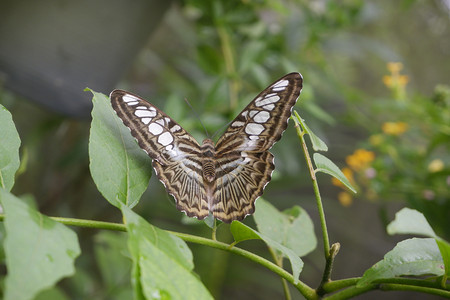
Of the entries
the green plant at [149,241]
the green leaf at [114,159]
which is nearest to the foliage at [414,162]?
the green plant at [149,241]

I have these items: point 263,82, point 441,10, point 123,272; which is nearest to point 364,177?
point 263,82

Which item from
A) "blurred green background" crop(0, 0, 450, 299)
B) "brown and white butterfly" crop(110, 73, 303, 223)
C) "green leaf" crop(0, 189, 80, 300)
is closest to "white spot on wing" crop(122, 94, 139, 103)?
"brown and white butterfly" crop(110, 73, 303, 223)

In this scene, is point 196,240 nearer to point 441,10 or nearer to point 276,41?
point 276,41

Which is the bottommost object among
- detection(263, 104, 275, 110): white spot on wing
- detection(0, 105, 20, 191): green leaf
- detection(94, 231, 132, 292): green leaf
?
detection(94, 231, 132, 292): green leaf

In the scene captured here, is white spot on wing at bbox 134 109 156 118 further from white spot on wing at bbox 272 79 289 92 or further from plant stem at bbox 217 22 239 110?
plant stem at bbox 217 22 239 110

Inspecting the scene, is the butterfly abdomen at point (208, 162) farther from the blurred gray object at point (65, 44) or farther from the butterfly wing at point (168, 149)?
the blurred gray object at point (65, 44)

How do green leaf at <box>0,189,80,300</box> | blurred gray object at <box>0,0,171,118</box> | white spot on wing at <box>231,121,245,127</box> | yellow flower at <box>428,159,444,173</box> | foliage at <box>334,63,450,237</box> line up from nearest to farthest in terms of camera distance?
green leaf at <box>0,189,80,300</box> < white spot on wing at <box>231,121,245,127</box> < blurred gray object at <box>0,0,171,118</box> < foliage at <box>334,63,450,237</box> < yellow flower at <box>428,159,444,173</box>
